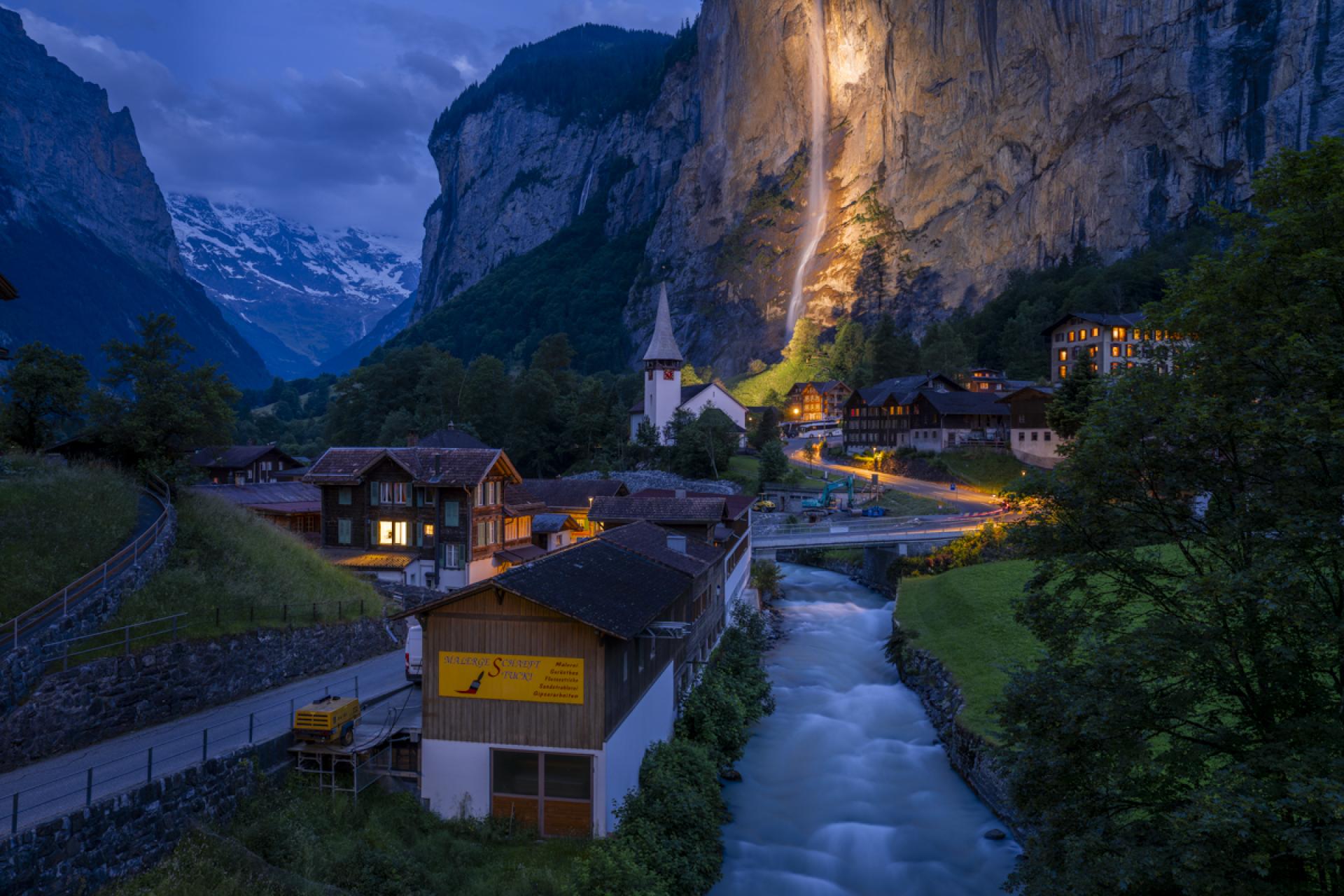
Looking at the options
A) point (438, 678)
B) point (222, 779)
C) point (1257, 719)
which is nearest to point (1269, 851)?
point (1257, 719)

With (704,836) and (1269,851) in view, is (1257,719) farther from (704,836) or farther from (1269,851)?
(704,836)

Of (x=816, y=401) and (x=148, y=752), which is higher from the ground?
(x=816, y=401)

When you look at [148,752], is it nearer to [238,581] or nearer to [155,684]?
[155,684]

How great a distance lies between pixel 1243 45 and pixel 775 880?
118m

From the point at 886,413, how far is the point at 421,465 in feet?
182

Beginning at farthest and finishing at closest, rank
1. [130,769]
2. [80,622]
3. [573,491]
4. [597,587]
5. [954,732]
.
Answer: [573,491]
[954,732]
[80,622]
[597,587]
[130,769]

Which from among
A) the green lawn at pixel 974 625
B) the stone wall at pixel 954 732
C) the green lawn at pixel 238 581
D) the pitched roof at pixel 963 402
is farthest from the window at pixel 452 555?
the pitched roof at pixel 963 402

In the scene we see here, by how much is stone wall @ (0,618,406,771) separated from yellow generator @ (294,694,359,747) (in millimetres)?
4524

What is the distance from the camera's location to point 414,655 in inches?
960

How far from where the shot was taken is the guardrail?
18.1 meters

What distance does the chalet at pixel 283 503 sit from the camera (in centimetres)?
4869

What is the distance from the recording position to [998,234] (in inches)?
4710

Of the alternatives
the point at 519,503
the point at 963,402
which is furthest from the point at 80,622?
the point at 963,402

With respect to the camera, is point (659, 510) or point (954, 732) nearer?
point (954, 732)
